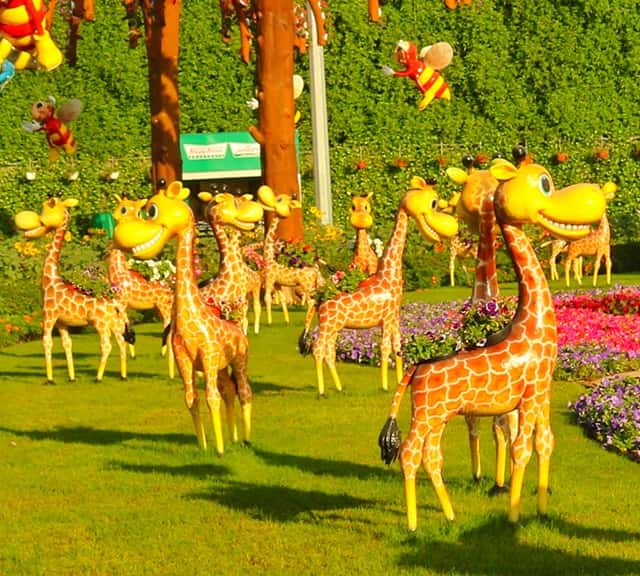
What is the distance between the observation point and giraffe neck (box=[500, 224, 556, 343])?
270 inches

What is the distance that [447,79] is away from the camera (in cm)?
3034

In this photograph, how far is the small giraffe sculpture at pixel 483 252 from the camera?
7.78 metres

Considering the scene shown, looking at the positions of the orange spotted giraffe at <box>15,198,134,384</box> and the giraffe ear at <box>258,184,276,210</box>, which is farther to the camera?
the giraffe ear at <box>258,184,276,210</box>

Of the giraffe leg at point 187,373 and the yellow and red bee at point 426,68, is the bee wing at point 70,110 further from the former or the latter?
the giraffe leg at point 187,373

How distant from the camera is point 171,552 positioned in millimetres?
6988

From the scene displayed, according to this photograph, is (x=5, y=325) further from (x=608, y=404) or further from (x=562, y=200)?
(x=562, y=200)

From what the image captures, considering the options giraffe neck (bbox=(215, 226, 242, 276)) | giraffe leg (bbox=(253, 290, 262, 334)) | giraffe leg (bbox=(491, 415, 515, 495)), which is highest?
giraffe neck (bbox=(215, 226, 242, 276))

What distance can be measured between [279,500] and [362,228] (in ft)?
29.6

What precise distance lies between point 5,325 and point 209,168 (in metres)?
12.5

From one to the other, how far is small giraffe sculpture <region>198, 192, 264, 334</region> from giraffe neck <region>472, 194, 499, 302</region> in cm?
246

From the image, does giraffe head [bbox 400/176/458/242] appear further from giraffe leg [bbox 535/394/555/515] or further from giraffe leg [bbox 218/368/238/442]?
giraffe leg [bbox 535/394/555/515]

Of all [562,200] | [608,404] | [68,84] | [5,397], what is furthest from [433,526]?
[68,84]

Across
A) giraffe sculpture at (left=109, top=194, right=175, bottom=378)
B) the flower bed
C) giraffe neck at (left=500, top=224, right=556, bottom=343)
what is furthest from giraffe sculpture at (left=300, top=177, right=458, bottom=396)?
giraffe neck at (left=500, top=224, right=556, bottom=343)

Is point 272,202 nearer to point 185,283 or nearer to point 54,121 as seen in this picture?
point 185,283
